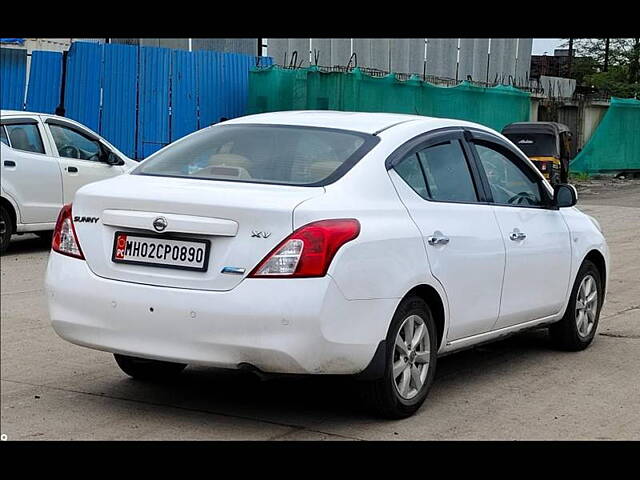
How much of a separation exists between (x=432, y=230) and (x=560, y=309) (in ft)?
6.32

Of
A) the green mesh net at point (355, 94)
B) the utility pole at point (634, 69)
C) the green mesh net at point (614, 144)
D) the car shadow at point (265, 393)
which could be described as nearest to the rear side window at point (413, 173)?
the car shadow at point (265, 393)

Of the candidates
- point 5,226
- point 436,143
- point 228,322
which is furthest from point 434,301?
point 5,226

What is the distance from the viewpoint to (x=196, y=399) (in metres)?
5.83

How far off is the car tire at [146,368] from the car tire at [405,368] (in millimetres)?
1205

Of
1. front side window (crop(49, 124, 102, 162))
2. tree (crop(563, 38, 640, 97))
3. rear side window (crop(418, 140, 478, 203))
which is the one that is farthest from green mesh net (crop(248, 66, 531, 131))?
tree (crop(563, 38, 640, 97))

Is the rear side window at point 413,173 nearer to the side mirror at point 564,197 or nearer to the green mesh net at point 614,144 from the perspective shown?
the side mirror at point 564,197

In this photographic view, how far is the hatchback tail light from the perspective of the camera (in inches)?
195

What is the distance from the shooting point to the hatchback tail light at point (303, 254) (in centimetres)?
494

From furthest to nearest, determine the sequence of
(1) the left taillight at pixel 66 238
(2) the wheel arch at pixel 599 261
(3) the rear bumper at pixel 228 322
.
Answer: (2) the wheel arch at pixel 599 261 → (1) the left taillight at pixel 66 238 → (3) the rear bumper at pixel 228 322

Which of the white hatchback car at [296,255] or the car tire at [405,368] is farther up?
the white hatchback car at [296,255]

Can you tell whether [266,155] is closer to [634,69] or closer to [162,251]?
[162,251]

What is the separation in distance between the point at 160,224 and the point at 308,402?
1449mm

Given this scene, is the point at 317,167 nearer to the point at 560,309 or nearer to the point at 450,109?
the point at 560,309
